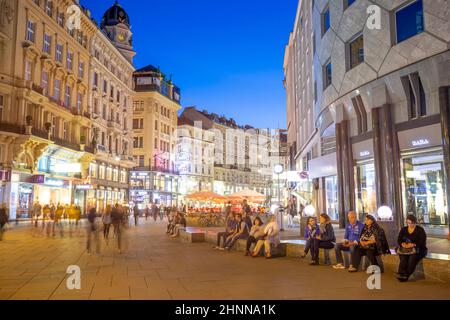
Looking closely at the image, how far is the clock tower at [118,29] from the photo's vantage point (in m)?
65.2

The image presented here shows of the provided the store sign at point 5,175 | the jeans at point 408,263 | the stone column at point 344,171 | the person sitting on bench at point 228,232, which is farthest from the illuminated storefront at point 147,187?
the jeans at point 408,263

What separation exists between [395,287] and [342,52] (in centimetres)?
1765

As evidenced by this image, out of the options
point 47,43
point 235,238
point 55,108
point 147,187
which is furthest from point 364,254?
point 147,187

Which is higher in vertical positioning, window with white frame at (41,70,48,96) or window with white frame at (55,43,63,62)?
window with white frame at (55,43,63,62)

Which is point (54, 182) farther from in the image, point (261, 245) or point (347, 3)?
point (261, 245)

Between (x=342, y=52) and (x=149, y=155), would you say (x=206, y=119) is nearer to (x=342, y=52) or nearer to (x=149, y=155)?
(x=149, y=155)

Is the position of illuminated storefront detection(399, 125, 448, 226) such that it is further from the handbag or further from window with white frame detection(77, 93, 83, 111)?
window with white frame detection(77, 93, 83, 111)

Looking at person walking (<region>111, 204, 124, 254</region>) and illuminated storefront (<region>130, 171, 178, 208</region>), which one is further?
illuminated storefront (<region>130, 171, 178, 208</region>)

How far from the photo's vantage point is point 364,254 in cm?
1003

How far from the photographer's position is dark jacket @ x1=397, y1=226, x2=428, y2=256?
887 cm

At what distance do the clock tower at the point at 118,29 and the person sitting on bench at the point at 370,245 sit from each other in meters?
60.0

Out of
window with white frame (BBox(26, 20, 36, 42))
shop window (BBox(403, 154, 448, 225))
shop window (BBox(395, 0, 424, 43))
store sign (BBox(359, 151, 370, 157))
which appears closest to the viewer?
shop window (BBox(395, 0, 424, 43))

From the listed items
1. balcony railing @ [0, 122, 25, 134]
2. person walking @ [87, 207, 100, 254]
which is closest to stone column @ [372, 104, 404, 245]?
person walking @ [87, 207, 100, 254]

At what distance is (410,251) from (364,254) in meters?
1.35
